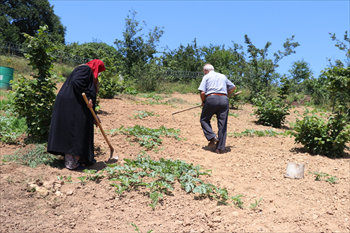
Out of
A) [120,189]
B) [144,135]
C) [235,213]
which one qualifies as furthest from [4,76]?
[235,213]

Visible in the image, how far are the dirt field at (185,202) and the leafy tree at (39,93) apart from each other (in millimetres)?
542

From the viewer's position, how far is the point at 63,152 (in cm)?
388

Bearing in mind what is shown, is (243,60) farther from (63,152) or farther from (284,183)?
(63,152)

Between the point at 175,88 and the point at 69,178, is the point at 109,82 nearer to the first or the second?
the point at 69,178

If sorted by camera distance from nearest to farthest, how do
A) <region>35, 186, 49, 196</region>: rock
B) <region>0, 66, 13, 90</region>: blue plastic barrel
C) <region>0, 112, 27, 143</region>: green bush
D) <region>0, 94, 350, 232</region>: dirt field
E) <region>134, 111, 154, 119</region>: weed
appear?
1. <region>0, 94, 350, 232</region>: dirt field
2. <region>35, 186, 49, 196</region>: rock
3. <region>0, 112, 27, 143</region>: green bush
4. <region>134, 111, 154, 119</region>: weed
5. <region>0, 66, 13, 90</region>: blue plastic barrel

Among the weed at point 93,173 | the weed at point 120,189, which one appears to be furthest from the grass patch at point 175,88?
the weed at point 120,189

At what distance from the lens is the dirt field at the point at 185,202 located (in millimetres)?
2902

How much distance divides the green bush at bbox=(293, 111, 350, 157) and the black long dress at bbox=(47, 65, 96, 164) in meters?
3.88

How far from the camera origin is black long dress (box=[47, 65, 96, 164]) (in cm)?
388

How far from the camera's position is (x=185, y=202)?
3357mm

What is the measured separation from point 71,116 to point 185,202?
6.27ft

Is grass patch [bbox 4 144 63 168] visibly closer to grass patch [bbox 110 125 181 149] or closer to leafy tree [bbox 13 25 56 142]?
leafy tree [bbox 13 25 56 142]

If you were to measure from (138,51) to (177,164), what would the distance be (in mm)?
13561

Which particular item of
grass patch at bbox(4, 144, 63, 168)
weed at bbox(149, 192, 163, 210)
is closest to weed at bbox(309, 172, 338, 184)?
weed at bbox(149, 192, 163, 210)
